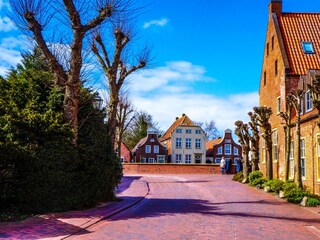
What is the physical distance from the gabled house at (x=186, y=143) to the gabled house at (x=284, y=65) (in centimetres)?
4002

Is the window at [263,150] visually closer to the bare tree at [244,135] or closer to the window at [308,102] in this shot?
the bare tree at [244,135]

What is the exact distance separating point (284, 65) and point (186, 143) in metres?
46.6

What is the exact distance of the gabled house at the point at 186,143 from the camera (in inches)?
2785

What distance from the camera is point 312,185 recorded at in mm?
19469

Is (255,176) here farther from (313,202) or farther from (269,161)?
(313,202)

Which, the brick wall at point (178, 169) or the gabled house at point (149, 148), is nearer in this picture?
the brick wall at point (178, 169)

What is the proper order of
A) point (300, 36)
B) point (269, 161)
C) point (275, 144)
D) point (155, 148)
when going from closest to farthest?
point (269, 161), point (275, 144), point (300, 36), point (155, 148)

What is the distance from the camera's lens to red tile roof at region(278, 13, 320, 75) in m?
25.4

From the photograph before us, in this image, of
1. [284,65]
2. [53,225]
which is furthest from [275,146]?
[53,225]

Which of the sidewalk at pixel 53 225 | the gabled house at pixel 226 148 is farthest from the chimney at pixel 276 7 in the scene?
the gabled house at pixel 226 148

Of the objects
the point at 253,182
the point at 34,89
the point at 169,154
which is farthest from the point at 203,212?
the point at 169,154

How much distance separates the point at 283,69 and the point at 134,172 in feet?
84.7

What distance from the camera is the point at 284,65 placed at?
25031 millimetres

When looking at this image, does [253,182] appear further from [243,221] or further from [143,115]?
[143,115]
